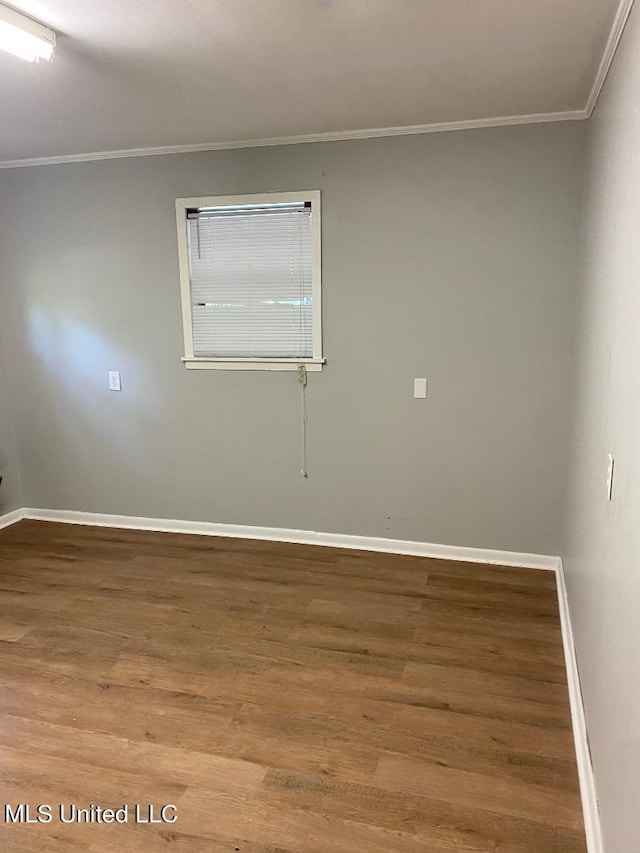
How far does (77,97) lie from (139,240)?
117cm

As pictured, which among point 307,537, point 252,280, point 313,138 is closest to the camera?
point 313,138

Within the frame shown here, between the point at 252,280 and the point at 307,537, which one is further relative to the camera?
the point at 307,537

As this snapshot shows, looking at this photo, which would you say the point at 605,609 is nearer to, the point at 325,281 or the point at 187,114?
the point at 325,281

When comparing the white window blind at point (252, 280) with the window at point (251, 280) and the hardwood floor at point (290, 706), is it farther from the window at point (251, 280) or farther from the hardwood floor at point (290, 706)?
the hardwood floor at point (290, 706)

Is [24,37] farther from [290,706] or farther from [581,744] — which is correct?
[581,744]

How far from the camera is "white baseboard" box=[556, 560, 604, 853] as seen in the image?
1.72 m

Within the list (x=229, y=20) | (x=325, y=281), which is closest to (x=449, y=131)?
(x=325, y=281)

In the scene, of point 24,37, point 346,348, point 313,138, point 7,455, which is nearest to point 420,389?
point 346,348

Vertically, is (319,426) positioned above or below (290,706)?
above

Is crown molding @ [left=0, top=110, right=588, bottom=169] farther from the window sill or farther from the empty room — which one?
the window sill

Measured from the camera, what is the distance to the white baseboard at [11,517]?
14.3ft

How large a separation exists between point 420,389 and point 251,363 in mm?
1051

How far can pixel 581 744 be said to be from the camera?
2064 mm

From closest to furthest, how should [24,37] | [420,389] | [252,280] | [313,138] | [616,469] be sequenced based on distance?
[616,469] < [24,37] < [313,138] < [420,389] < [252,280]
